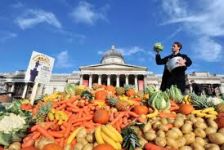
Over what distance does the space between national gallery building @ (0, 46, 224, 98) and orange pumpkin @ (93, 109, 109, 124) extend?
188ft

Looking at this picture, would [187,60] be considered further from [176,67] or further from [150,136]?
[150,136]

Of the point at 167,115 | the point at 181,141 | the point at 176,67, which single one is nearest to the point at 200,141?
the point at 181,141

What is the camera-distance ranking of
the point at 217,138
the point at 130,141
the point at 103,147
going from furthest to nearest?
1. the point at 217,138
2. the point at 130,141
3. the point at 103,147

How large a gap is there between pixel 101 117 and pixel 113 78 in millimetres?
63272

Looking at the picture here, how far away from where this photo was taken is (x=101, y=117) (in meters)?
4.98

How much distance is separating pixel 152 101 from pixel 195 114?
89 cm

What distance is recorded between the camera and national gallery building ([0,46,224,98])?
6550 centimetres

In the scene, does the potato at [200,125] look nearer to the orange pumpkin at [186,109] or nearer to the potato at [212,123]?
the potato at [212,123]

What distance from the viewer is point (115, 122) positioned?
493 cm

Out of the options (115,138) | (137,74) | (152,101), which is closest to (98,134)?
(115,138)

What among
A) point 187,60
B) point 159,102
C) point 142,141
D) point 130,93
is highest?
point 187,60

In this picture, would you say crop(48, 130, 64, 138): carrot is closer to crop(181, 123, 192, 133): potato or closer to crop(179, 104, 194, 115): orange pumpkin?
crop(181, 123, 192, 133): potato

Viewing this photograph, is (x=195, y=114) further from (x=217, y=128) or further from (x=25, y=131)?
(x=25, y=131)

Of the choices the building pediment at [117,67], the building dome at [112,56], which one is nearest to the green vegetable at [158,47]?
the building pediment at [117,67]
